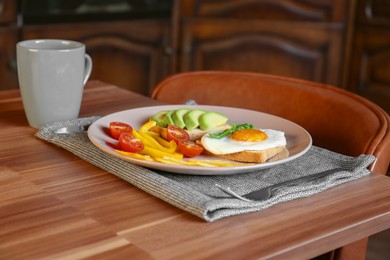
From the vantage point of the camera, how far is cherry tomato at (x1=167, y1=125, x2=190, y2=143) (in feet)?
3.19

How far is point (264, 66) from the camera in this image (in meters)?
3.07

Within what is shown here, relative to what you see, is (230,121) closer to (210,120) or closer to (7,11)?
(210,120)

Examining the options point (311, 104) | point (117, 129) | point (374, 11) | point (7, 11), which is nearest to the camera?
point (117, 129)

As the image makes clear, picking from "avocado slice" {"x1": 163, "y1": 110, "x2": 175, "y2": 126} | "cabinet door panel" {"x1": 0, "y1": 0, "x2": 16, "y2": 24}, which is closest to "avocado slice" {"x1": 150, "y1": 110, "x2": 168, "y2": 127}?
Answer: "avocado slice" {"x1": 163, "y1": 110, "x2": 175, "y2": 126}

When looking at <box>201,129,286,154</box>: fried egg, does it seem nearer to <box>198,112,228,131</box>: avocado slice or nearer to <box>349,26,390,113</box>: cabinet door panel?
<box>198,112,228,131</box>: avocado slice

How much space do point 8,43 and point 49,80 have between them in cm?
163

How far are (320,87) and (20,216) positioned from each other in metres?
0.75

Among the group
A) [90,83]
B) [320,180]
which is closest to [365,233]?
[320,180]

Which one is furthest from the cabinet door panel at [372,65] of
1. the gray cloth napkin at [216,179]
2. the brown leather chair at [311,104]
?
the gray cloth napkin at [216,179]

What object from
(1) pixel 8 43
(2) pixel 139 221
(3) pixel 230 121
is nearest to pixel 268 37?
(1) pixel 8 43

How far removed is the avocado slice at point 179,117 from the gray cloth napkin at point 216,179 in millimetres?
130

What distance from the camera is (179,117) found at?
1038 mm

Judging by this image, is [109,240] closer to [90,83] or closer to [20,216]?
[20,216]

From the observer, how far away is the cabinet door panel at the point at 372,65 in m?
2.85
